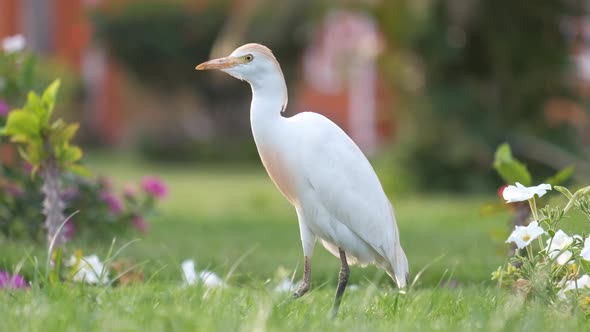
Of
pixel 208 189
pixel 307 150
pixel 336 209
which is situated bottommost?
pixel 208 189

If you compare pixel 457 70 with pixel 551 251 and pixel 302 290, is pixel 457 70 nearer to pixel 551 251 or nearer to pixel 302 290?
pixel 302 290

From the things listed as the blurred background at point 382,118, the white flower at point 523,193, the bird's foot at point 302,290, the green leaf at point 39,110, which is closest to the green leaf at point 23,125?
the green leaf at point 39,110

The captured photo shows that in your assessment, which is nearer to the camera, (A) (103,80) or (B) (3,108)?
(B) (3,108)

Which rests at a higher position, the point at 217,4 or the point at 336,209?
the point at 336,209

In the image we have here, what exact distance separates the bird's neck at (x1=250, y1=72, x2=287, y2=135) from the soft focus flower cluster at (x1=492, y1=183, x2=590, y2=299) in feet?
2.82

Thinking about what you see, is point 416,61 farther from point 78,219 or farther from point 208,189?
point 78,219

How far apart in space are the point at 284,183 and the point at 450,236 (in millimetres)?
4392

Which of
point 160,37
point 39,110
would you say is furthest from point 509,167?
point 160,37

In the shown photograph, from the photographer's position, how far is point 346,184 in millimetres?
3717

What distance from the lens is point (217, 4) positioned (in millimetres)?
22266

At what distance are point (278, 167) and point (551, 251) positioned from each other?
1.01m

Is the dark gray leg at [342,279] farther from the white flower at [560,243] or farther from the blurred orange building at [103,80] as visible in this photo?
the blurred orange building at [103,80]

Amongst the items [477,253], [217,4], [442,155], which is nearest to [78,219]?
[477,253]

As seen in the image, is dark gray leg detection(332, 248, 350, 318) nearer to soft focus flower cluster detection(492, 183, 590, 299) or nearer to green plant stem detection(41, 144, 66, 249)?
soft focus flower cluster detection(492, 183, 590, 299)
